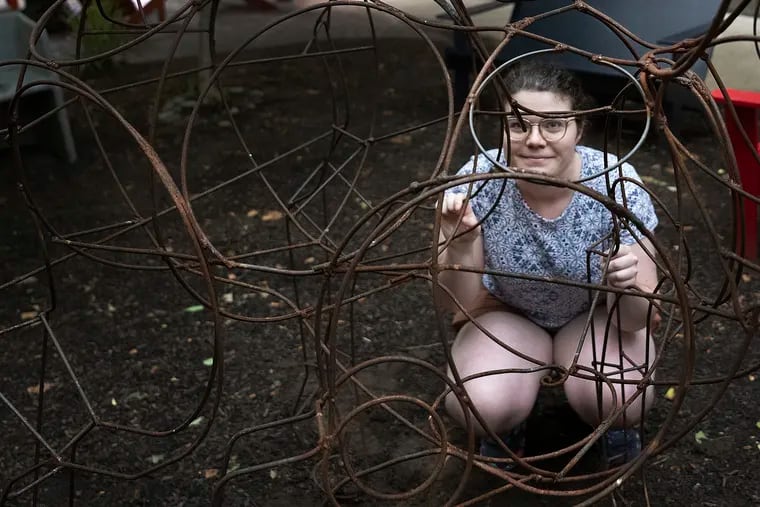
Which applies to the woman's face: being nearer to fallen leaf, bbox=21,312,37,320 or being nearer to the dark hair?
the dark hair

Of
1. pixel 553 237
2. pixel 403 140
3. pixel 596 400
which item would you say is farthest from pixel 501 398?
pixel 403 140

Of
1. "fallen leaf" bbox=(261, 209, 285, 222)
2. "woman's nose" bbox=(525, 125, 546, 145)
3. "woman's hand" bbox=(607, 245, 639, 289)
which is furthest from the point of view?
"fallen leaf" bbox=(261, 209, 285, 222)

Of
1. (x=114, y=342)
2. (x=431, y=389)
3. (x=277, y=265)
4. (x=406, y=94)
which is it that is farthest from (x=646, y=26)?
(x=114, y=342)

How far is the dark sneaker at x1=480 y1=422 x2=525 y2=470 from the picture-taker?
1.47m

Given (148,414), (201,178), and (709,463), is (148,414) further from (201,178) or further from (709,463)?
(201,178)

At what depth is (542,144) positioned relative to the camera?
1.25 meters

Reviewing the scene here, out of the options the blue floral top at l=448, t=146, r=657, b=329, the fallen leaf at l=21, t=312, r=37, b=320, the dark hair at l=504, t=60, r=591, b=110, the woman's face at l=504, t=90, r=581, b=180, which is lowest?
the fallen leaf at l=21, t=312, r=37, b=320

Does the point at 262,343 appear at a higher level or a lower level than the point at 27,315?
higher

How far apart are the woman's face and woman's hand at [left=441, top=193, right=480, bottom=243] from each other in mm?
118

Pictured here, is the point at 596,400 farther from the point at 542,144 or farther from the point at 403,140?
the point at 403,140

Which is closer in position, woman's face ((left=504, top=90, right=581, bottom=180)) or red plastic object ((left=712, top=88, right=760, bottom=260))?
woman's face ((left=504, top=90, right=581, bottom=180))

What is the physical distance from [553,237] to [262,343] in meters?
0.81

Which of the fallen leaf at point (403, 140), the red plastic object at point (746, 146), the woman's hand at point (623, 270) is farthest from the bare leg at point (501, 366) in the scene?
the fallen leaf at point (403, 140)

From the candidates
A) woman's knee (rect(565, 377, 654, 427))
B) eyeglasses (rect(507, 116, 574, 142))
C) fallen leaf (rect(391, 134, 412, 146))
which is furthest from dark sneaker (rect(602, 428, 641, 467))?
fallen leaf (rect(391, 134, 412, 146))
